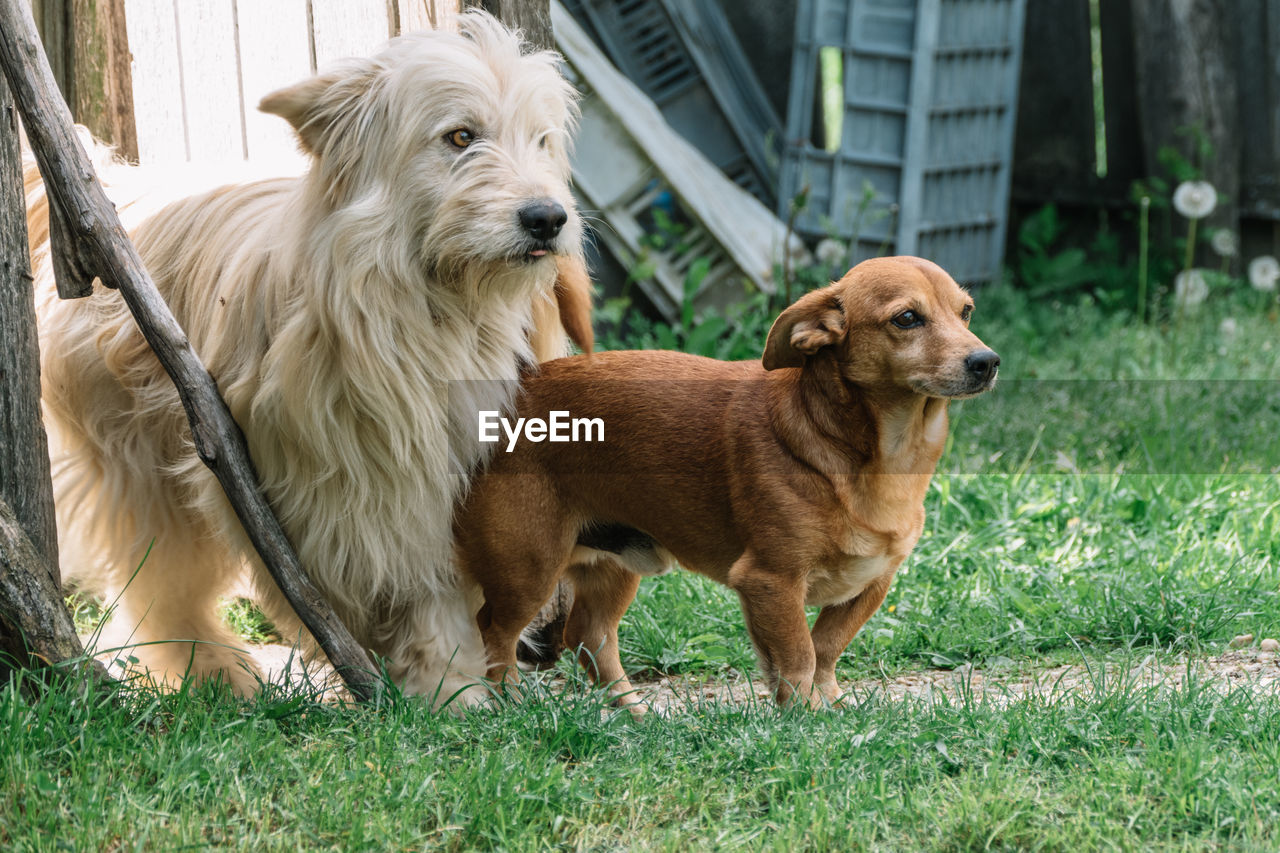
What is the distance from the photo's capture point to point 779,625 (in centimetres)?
306

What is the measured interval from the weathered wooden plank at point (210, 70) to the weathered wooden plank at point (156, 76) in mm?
29

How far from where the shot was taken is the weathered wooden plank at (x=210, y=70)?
14.0ft

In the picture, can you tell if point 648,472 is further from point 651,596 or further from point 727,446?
point 651,596

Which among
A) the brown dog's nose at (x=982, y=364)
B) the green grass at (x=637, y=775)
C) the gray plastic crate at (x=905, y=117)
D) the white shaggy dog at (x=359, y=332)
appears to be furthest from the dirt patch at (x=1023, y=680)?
the gray plastic crate at (x=905, y=117)

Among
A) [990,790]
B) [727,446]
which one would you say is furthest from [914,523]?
[990,790]

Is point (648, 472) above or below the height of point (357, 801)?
above

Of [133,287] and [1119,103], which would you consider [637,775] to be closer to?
[133,287]

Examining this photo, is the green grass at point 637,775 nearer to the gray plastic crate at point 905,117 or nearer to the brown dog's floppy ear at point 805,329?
the brown dog's floppy ear at point 805,329

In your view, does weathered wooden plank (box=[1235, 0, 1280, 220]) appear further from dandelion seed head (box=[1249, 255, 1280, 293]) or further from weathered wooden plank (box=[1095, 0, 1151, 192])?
weathered wooden plank (box=[1095, 0, 1151, 192])

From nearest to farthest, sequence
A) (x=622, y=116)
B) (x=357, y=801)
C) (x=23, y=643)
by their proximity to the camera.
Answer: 1. (x=357, y=801)
2. (x=23, y=643)
3. (x=622, y=116)

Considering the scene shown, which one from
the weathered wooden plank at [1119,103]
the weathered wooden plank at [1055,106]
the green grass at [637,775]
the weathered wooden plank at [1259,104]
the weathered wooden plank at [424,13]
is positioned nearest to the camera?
the green grass at [637,775]

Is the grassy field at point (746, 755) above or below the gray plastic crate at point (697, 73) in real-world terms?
below

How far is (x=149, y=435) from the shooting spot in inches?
136

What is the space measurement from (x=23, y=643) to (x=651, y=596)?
6.61 feet
